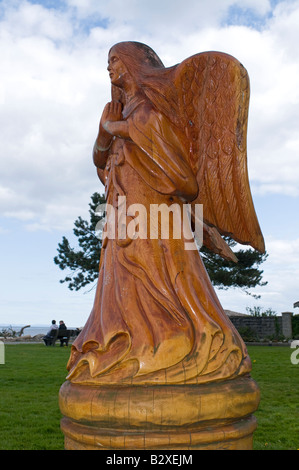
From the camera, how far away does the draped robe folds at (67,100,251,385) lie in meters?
2.33

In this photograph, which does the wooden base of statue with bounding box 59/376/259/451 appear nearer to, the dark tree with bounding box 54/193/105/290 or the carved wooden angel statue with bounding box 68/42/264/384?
the carved wooden angel statue with bounding box 68/42/264/384

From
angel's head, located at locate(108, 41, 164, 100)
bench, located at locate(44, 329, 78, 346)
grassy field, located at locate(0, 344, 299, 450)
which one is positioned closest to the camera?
angel's head, located at locate(108, 41, 164, 100)

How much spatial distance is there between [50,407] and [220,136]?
4.94m

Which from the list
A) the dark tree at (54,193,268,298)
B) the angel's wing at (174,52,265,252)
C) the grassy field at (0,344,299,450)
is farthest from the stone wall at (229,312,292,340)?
the angel's wing at (174,52,265,252)

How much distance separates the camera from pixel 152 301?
247cm

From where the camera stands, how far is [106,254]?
276 cm

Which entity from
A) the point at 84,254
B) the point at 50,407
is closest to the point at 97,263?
the point at 84,254

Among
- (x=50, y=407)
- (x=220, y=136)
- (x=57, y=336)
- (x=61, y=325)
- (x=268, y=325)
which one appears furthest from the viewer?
(x=268, y=325)

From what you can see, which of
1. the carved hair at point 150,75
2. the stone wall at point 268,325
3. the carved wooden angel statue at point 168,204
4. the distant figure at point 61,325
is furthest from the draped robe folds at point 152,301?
the stone wall at point 268,325

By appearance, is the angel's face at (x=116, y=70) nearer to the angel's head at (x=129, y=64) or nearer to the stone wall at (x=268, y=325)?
the angel's head at (x=129, y=64)

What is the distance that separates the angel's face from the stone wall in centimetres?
1991

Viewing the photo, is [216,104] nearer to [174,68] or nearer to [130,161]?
[174,68]

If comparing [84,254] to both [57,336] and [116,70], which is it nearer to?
[57,336]

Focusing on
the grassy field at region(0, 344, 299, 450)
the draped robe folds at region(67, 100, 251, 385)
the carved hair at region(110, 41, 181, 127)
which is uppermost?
the carved hair at region(110, 41, 181, 127)
